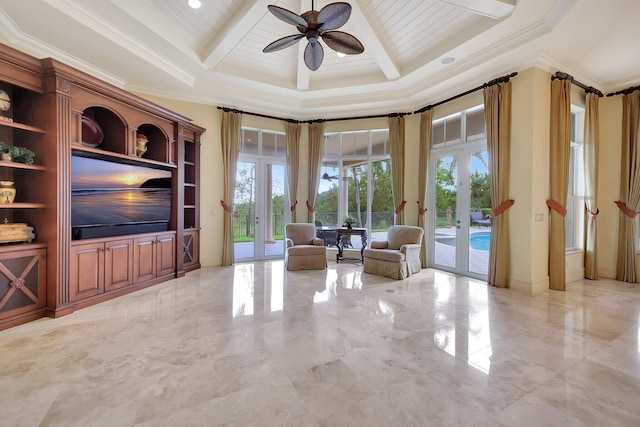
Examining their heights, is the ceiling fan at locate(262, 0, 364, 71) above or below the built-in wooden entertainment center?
above

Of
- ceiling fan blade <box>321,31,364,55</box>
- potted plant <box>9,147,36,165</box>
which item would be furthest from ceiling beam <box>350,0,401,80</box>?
potted plant <box>9,147,36,165</box>

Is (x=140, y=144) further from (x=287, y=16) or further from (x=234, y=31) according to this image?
(x=287, y=16)

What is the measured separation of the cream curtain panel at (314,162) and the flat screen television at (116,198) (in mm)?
3101

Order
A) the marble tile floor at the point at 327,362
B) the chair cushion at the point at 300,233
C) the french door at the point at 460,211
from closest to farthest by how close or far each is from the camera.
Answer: the marble tile floor at the point at 327,362 → the french door at the point at 460,211 → the chair cushion at the point at 300,233

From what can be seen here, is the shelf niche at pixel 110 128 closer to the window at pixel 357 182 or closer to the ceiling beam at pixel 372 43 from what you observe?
the ceiling beam at pixel 372 43

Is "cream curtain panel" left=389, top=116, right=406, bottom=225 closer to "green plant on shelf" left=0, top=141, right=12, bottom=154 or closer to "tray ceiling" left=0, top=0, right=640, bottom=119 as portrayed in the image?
"tray ceiling" left=0, top=0, right=640, bottom=119

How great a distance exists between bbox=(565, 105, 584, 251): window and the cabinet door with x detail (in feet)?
27.0

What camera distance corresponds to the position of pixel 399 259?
5152 millimetres

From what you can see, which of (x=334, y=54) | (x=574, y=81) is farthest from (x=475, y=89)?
(x=334, y=54)

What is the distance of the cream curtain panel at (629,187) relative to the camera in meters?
5.02

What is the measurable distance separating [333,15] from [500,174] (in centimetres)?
362

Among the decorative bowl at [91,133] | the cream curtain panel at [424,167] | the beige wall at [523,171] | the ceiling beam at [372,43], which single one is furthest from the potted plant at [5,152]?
the cream curtain panel at [424,167]

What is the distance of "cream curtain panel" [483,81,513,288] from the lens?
462 cm

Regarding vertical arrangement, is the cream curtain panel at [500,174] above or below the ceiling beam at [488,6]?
below
